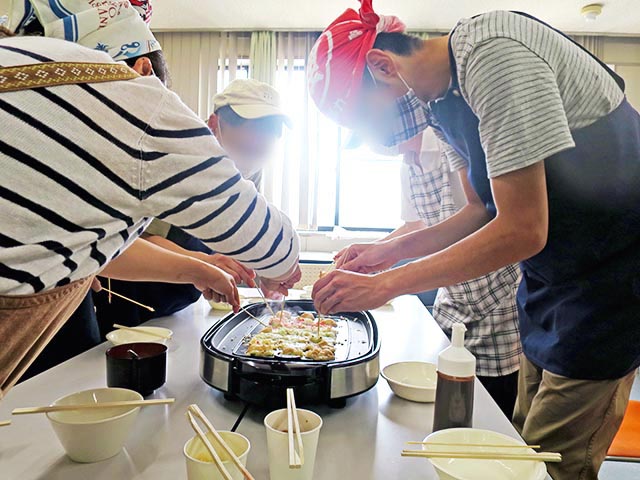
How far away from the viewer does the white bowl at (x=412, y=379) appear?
1.10m

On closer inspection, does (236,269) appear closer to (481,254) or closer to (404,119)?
(404,119)

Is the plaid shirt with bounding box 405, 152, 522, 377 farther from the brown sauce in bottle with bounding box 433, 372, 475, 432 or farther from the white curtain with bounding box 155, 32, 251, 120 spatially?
the white curtain with bounding box 155, 32, 251, 120

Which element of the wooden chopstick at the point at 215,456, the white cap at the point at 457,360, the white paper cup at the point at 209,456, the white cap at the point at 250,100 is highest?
the white cap at the point at 250,100

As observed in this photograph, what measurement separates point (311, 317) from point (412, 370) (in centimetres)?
45

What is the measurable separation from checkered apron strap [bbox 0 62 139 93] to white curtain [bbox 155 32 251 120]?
4.36 m

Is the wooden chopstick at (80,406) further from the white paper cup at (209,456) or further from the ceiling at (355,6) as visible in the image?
the ceiling at (355,6)

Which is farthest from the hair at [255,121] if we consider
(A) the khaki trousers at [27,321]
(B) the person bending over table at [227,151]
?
(A) the khaki trousers at [27,321]

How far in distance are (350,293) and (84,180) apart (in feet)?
2.46

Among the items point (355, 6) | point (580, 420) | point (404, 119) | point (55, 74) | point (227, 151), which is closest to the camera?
point (55, 74)

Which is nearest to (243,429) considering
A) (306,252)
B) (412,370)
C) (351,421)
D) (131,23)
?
(351,421)

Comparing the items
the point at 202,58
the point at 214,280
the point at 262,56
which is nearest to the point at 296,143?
the point at 262,56

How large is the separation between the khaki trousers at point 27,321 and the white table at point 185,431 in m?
0.17

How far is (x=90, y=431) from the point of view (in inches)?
31.6

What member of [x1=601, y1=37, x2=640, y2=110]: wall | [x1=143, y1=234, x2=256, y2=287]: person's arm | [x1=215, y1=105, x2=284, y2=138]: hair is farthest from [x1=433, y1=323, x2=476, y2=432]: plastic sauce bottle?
[x1=601, y1=37, x2=640, y2=110]: wall
